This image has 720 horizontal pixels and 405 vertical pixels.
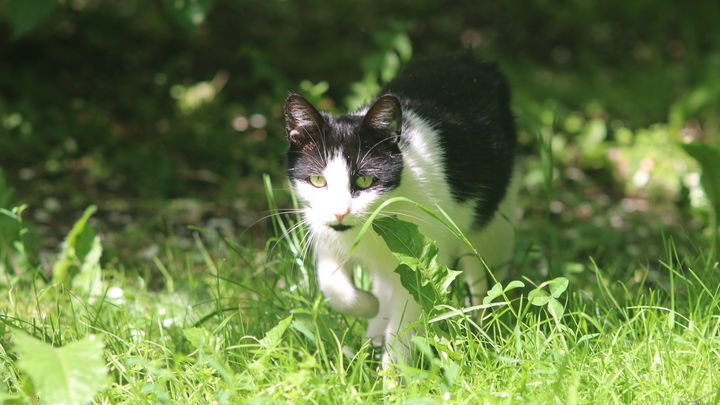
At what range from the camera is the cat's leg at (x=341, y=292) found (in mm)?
1929

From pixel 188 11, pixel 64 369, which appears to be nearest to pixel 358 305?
pixel 64 369

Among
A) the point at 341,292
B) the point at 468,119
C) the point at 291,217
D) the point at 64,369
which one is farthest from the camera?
the point at 291,217

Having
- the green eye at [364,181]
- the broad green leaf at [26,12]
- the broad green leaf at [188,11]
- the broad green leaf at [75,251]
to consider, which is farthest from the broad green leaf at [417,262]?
the broad green leaf at [26,12]

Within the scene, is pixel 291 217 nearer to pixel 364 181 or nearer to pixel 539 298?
pixel 364 181

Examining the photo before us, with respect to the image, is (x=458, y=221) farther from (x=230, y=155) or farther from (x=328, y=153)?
(x=230, y=155)

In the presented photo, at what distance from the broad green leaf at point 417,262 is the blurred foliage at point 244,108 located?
2.52ft

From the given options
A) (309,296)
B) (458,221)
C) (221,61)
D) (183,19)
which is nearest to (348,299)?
(309,296)

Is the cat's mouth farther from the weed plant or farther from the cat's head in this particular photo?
the weed plant

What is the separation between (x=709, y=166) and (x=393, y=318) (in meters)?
1.39

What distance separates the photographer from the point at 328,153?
6.02 ft

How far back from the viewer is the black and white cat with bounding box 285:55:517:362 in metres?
1.80

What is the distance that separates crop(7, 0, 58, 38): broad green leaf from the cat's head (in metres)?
1.53

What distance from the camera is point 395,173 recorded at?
1824 mm

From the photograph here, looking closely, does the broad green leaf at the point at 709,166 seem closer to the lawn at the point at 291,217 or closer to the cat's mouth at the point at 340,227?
the lawn at the point at 291,217
